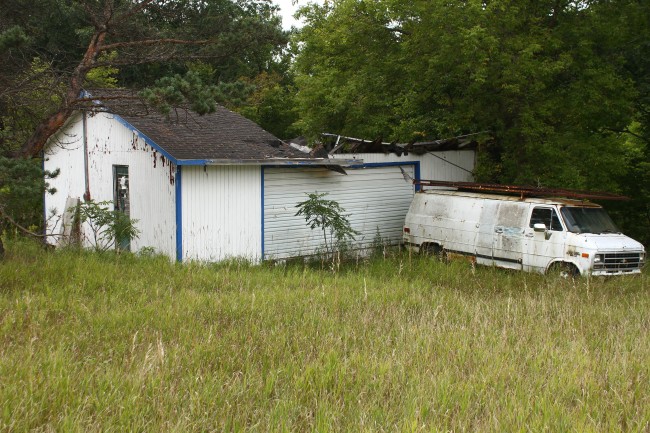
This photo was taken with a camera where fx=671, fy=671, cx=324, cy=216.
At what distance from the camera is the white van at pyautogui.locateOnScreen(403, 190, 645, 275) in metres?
13.9

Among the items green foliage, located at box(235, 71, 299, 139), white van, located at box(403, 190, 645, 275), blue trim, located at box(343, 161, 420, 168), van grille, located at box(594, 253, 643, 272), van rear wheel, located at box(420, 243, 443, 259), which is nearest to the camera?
van grille, located at box(594, 253, 643, 272)

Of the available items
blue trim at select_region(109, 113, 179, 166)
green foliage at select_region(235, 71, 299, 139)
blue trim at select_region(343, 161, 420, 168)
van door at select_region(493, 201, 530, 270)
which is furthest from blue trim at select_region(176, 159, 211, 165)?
green foliage at select_region(235, 71, 299, 139)

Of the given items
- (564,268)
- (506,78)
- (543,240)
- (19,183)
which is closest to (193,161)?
(19,183)

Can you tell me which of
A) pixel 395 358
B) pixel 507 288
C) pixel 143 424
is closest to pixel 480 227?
pixel 507 288

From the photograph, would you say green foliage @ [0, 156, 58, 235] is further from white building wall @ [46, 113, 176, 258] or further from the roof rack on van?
the roof rack on van

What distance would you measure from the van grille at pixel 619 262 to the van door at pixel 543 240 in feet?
2.80

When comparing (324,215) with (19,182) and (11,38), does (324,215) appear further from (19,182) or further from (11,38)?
(11,38)

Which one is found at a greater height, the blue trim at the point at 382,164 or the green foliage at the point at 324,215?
the blue trim at the point at 382,164

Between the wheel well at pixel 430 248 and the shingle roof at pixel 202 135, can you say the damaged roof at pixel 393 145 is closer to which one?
the shingle roof at pixel 202 135

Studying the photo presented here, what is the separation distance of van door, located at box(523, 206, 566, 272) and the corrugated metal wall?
217 inches

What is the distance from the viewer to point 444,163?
2069cm

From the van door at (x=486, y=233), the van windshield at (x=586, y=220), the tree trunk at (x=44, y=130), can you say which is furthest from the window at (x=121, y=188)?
the van windshield at (x=586, y=220)

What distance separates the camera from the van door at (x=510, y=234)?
49.8 ft

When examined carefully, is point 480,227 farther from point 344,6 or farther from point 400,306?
point 344,6
